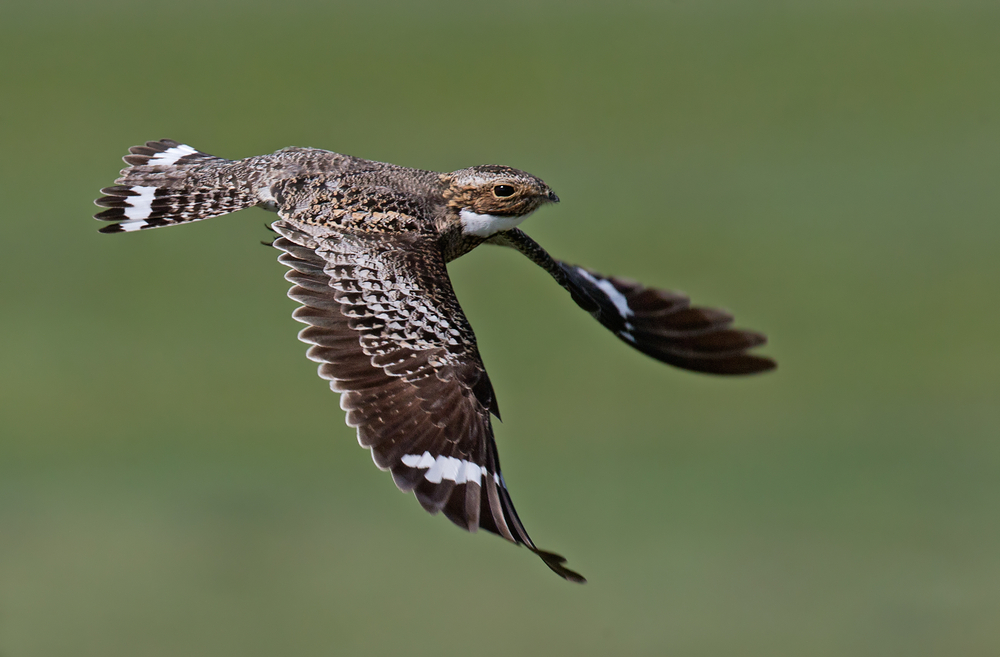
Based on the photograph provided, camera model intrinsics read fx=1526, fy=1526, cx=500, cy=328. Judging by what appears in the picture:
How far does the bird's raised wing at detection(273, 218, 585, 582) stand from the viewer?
7.35 meters

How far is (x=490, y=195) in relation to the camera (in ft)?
28.2

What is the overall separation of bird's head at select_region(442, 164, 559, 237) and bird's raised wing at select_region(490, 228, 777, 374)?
139cm

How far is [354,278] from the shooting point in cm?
795

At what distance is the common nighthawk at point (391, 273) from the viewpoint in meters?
7.43

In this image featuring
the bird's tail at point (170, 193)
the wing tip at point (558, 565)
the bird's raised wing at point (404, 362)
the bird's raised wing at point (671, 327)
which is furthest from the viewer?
the bird's raised wing at point (671, 327)

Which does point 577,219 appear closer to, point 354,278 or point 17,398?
point 17,398

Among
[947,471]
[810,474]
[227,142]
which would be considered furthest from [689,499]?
[227,142]

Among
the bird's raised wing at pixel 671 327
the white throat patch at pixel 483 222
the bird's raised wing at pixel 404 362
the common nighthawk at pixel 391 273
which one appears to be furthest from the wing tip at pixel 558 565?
the bird's raised wing at pixel 671 327

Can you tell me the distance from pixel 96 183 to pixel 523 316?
12.2 metres

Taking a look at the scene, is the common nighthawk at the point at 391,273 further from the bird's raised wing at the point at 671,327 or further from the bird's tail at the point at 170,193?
the bird's raised wing at the point at 671,327

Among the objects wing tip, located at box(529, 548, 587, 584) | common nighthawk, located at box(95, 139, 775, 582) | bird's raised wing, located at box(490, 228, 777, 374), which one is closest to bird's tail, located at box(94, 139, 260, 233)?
common nighthawk, located at box(95, 139, 775, 582)

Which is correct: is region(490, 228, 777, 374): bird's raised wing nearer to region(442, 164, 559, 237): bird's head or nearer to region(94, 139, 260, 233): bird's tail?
region(442, 164, 559, 237): bird's head

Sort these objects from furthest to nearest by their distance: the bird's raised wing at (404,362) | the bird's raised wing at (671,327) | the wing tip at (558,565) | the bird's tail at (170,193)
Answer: the bird's raised wing at (671,327)
the bird's tail at (170,193)
the bird's raised wing at (404,362)
the wing tip at (558,565)

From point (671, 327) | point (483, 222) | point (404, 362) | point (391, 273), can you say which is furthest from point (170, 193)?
point (671, 327)
